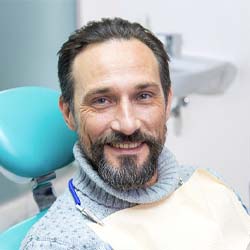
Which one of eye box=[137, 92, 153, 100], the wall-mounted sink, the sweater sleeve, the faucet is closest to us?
the sweater sleeve

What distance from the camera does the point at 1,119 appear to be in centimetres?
105

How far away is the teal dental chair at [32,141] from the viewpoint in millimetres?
1041

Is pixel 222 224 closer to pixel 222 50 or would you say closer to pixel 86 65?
pixel 86 65

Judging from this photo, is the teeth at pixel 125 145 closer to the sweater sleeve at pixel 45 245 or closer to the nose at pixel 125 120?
the nose at pixel 125 120

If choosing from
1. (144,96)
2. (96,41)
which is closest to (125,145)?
(144,96)

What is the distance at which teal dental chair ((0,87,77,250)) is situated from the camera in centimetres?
104

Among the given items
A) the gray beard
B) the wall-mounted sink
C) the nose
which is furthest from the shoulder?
the wall-mounted sink

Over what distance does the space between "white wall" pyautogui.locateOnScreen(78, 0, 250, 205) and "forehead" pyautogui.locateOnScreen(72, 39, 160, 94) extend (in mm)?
893

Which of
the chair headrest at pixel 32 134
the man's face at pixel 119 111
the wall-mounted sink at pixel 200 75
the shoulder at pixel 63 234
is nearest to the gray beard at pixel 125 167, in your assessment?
the man's face at pixel 119 111

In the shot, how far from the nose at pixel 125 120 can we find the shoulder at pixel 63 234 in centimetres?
21

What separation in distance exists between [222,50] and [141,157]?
1.00m

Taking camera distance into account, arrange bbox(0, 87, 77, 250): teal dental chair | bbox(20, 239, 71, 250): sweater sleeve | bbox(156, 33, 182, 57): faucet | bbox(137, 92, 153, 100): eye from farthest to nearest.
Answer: bbox(156, 33, 182, 57): faucet, bbox(0, 87, 77, 250): teal dental chair, bbox(137, 92, 153, 100): eye, bbox(20, 239, 71, 250): sweater sleeve

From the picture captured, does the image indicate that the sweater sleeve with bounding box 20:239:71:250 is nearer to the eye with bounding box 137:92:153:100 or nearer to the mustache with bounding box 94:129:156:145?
the mustache with bounding box 94:129:156:145

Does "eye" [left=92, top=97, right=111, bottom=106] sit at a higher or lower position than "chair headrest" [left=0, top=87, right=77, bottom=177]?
higher
